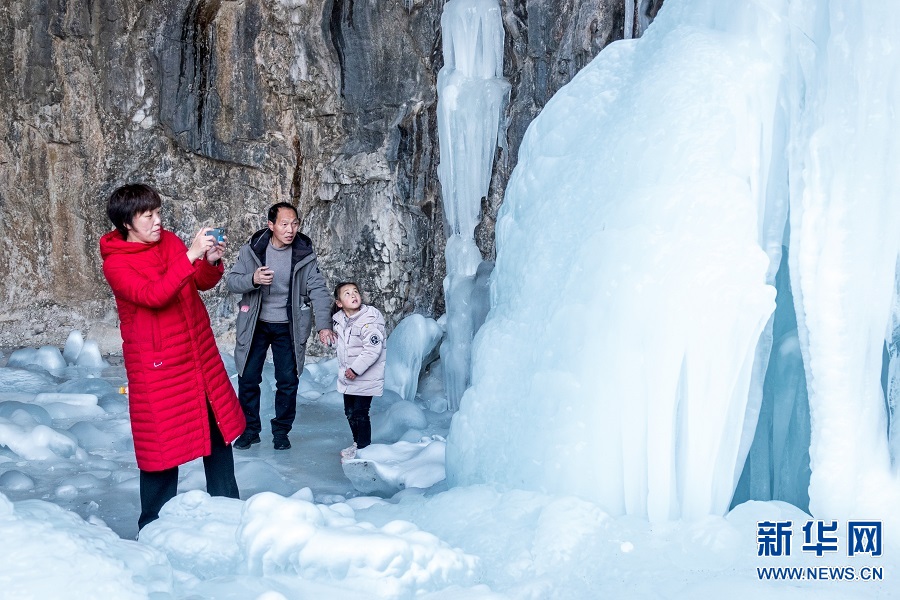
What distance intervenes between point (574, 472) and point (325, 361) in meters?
4.39

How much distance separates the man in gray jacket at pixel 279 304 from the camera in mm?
4480

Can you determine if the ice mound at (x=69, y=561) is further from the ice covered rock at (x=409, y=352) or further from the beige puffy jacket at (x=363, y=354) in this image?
the ice covered rock at (x=409, y=352)

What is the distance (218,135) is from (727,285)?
5.55 metres

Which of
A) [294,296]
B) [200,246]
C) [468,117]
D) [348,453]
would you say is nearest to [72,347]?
[294,296]

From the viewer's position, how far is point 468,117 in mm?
6277

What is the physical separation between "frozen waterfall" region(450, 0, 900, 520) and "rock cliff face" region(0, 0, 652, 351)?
13.5 feet

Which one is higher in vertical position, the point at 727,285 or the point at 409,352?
the point at 727,285

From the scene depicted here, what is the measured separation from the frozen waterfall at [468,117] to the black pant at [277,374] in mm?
1720

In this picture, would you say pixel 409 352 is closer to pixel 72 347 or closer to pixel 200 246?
pixel 72 347

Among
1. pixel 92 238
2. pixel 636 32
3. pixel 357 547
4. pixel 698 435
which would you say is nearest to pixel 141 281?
pixel 357 547

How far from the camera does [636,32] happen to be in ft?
18.6

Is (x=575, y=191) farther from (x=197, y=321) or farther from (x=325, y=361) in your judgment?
Answer: (x=325, y=361)

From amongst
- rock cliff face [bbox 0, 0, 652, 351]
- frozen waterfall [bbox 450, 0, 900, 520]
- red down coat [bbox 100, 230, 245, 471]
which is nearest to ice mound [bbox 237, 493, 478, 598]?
red down coat [bbox 100, 230, 245, 471]

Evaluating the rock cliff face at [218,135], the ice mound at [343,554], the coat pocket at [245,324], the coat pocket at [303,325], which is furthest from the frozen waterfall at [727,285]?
the rock cliff face at [218,135]
